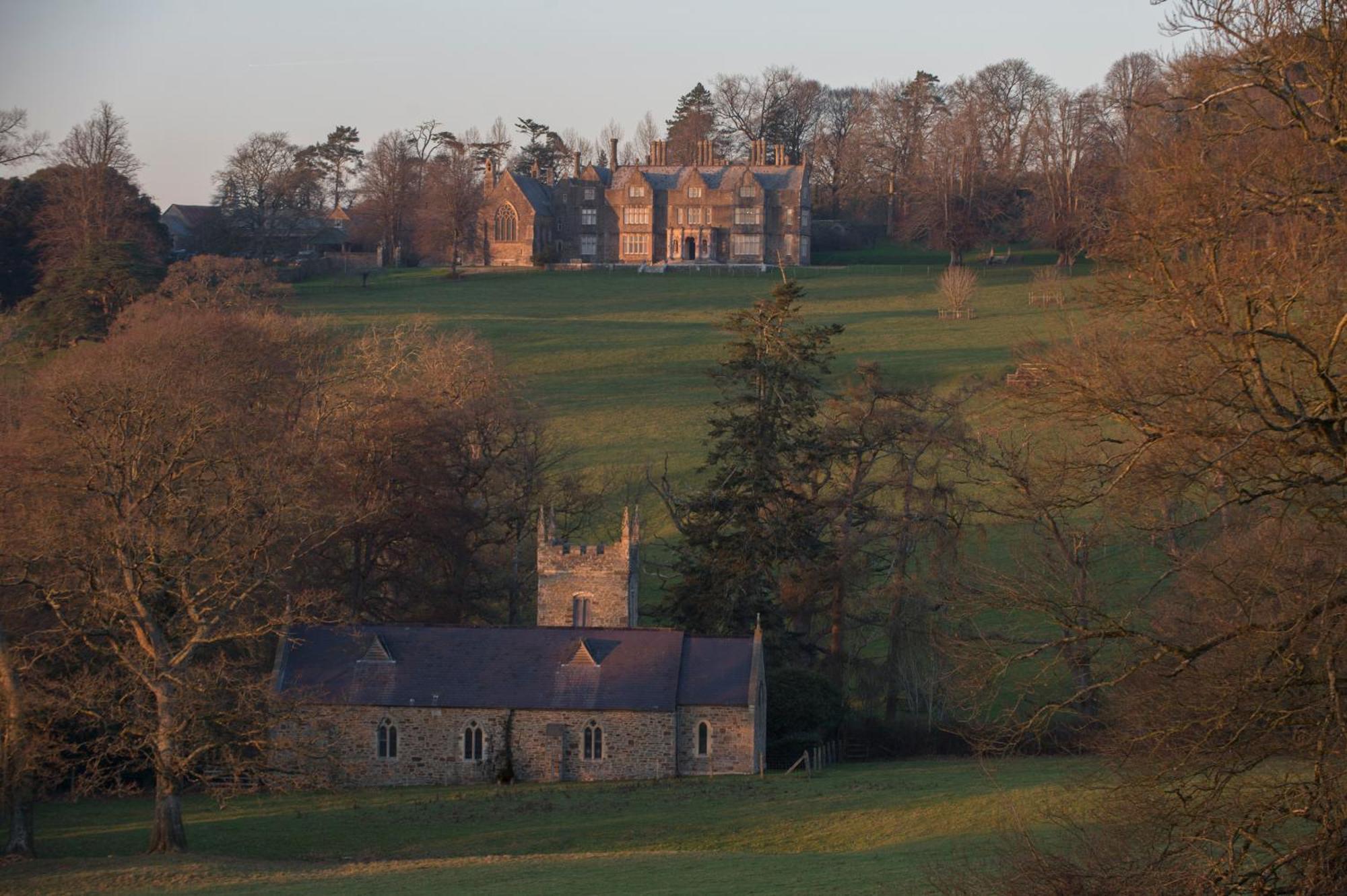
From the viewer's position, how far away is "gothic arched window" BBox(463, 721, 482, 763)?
114 ft

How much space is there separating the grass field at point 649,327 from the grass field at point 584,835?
74.3 feet

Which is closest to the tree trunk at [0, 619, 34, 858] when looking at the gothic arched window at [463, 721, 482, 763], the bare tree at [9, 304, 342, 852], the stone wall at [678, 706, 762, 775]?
the bare tree at [9, 304, 342, 852]

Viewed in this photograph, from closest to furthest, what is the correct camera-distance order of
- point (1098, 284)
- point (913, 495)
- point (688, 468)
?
point (1098, 284) → point (913, 495) → point (688, 468)

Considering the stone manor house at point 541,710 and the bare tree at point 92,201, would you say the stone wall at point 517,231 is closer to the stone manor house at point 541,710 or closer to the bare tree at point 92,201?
the bare tree at point 92,201

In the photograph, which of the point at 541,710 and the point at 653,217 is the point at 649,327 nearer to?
the point at 653,217

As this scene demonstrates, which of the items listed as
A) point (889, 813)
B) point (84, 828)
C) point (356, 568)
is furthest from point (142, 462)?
point (889, 813)

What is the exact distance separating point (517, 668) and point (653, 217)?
73.6 m

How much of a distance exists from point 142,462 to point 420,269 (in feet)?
238

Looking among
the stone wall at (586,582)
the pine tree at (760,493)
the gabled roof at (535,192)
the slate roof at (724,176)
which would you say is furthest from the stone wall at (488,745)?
the slate roof at (724,176)

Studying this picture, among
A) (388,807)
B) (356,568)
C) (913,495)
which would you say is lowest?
(388,807)

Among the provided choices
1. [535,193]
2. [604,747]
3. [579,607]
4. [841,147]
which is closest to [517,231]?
[535,193]

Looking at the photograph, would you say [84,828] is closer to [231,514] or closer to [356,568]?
[231,514]

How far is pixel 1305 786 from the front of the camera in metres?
10.0

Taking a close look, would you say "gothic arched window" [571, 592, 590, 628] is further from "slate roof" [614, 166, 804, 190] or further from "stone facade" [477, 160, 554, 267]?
"slate roof" [614, 166, 804, 190]
